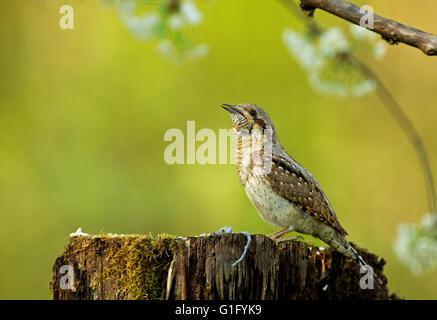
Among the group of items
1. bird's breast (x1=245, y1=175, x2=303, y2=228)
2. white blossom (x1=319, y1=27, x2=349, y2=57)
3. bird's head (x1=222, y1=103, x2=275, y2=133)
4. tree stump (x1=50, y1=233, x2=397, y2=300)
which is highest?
white blossom (x1=319, y1=27, x2=349, y2=57)

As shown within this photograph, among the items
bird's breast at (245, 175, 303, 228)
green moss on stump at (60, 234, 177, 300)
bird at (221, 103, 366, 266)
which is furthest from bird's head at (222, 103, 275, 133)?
green moss on stump at (60, 234, 177, 300)

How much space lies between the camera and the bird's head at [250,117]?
15.6 ft

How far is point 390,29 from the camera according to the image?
312 centimetres

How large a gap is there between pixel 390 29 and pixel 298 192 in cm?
175

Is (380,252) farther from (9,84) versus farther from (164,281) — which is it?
(9,84)

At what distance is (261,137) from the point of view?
475cm

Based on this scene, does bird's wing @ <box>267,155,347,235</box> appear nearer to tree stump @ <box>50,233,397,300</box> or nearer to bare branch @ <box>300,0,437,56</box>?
tree stump @ <box>50,233,397,300</box>

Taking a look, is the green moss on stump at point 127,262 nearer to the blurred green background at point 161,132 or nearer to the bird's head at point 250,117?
the bird's head at point 250,117

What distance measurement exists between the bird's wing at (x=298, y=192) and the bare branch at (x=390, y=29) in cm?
157

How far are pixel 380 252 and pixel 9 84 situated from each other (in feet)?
23.6

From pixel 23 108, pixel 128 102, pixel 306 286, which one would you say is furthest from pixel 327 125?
pixel 306 286

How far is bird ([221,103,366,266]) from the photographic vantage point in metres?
4.52

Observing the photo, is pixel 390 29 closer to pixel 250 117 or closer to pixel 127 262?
pixel 250 117

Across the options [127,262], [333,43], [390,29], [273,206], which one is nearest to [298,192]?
[273,206]
